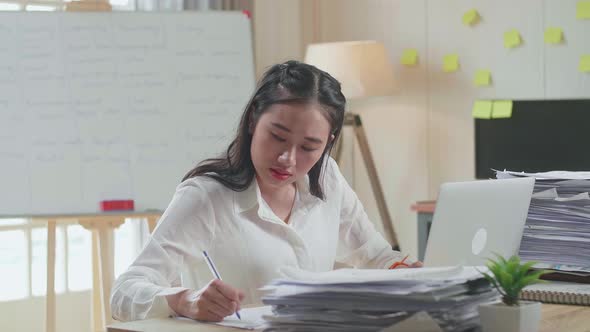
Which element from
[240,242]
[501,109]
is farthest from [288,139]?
[501,109]

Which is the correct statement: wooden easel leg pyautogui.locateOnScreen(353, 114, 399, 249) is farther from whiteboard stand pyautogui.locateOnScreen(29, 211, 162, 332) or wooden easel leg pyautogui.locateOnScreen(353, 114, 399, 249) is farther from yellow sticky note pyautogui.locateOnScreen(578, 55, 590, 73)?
whiteboard stand pyautogui.locateOnScreen(29, 211, 162, 332)

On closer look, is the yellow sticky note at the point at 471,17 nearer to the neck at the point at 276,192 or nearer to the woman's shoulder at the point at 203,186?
the neck at the point at 276,192

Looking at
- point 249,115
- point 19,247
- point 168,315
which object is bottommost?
point 19,247

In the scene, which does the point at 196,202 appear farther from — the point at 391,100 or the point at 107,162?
the point at 391,100

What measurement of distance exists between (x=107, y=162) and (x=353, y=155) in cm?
191

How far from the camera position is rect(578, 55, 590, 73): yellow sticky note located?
3869mm

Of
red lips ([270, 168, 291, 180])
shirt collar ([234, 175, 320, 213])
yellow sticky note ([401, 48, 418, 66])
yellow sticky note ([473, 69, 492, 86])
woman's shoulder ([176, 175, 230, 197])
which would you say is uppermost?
yellow sticky note ([401, 48, 418, 66])

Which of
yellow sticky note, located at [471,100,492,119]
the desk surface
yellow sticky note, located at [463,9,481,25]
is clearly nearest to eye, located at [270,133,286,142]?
the desk surface

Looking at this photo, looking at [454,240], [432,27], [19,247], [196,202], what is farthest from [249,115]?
[432,27]

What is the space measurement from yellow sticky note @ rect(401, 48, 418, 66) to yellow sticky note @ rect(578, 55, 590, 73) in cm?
88

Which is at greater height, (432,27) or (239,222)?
(432,27)

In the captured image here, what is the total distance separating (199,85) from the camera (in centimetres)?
336

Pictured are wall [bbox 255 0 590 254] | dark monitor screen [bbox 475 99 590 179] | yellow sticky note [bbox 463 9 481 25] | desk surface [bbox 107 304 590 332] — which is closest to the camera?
desk surface [bbox 107 304 590 332]

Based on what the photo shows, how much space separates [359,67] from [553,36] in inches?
33.9
